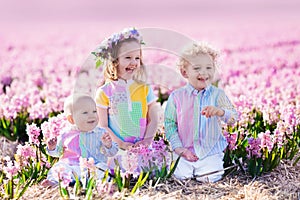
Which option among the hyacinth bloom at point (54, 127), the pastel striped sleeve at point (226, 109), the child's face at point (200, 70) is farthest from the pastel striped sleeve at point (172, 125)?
the hyacinth bloom at point (54, 127)

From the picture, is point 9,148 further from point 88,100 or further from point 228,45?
point 228,45

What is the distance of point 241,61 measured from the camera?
991cm

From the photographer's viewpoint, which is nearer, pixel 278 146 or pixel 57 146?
pixel 57 146

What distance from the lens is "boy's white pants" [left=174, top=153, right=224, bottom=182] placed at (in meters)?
4.49

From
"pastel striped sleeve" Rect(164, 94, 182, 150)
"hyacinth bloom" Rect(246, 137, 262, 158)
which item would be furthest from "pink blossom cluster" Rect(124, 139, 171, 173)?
"hyacinth bloom" Rect(246, 137, 262, 158)

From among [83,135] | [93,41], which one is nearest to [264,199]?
[83,135]

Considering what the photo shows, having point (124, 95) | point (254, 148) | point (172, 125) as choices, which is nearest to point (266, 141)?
point (254, 148)

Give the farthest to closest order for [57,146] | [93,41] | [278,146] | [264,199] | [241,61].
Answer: [93,41]
[241,61]
[278,146]
[57,146]
[264,199]

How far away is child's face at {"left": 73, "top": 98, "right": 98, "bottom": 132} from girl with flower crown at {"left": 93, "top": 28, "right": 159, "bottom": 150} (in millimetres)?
207

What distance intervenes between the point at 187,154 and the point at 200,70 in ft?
1.99

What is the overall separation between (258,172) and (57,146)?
4.85ft

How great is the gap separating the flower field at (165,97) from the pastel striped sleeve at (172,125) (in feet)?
0.87

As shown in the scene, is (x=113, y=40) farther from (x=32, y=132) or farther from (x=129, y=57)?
(x=32, y=132)

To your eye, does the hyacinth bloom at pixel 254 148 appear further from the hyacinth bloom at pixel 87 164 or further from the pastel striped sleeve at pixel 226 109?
the hyacinth bloom at pixel 87 164
